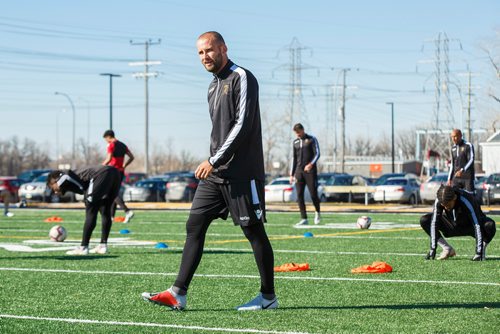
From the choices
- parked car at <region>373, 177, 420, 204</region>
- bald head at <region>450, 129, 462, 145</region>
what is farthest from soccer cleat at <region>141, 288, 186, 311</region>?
parked car at <region>373, 177, 420, 204</region>

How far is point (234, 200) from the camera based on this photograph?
736 centimetres

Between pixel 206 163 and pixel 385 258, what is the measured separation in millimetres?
5455

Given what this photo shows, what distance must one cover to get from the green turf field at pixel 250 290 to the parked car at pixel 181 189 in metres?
32.4

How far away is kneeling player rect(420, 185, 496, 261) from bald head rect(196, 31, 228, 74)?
4655 millimetres

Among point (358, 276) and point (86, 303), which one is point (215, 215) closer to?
point (86, 303)

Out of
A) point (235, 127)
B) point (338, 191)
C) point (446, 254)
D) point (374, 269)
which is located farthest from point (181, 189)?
point (235, 127)

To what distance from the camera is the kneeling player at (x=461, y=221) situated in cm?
1130

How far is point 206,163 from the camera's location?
7.29m

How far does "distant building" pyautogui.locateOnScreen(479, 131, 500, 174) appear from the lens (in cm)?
7688

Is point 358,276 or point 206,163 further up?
point 206,163

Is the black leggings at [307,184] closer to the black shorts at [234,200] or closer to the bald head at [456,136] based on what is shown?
the bald head at [456,136]

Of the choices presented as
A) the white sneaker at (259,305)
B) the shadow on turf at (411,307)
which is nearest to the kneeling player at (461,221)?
the shadow on turf at (411,307)

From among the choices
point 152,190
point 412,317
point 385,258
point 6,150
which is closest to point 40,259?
point 385,258

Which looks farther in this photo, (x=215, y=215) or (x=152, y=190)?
(x=152, y=190)
